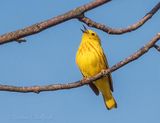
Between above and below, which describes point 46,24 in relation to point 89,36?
below

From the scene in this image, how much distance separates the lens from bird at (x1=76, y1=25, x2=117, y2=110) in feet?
32.0

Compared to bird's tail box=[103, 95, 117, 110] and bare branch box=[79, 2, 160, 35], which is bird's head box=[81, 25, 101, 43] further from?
bare branch box=[79, 2, 160, 35]

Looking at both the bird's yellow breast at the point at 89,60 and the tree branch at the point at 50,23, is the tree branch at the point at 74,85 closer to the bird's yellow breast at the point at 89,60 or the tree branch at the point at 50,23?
the tree branch at the point at 50,23

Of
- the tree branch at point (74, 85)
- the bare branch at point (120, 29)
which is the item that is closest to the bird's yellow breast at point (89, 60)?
the tree branch at point (74, 85)

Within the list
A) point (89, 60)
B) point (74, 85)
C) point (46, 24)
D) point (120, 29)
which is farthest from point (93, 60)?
point (46, 24)

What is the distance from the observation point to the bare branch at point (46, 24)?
12.9ft

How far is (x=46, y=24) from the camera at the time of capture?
4.01m

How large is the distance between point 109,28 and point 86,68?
529cm

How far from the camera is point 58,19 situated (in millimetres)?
3939

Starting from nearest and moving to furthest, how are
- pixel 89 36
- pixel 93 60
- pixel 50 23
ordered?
1. pixel 50 23
2. pixel 93 60
3. pixel 89 36

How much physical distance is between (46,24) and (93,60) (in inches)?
227

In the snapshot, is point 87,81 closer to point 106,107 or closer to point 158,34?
point 158,34

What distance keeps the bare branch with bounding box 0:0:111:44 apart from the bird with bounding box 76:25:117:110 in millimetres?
5211

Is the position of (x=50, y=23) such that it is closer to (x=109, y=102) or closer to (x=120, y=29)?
(x=120, y=29)
